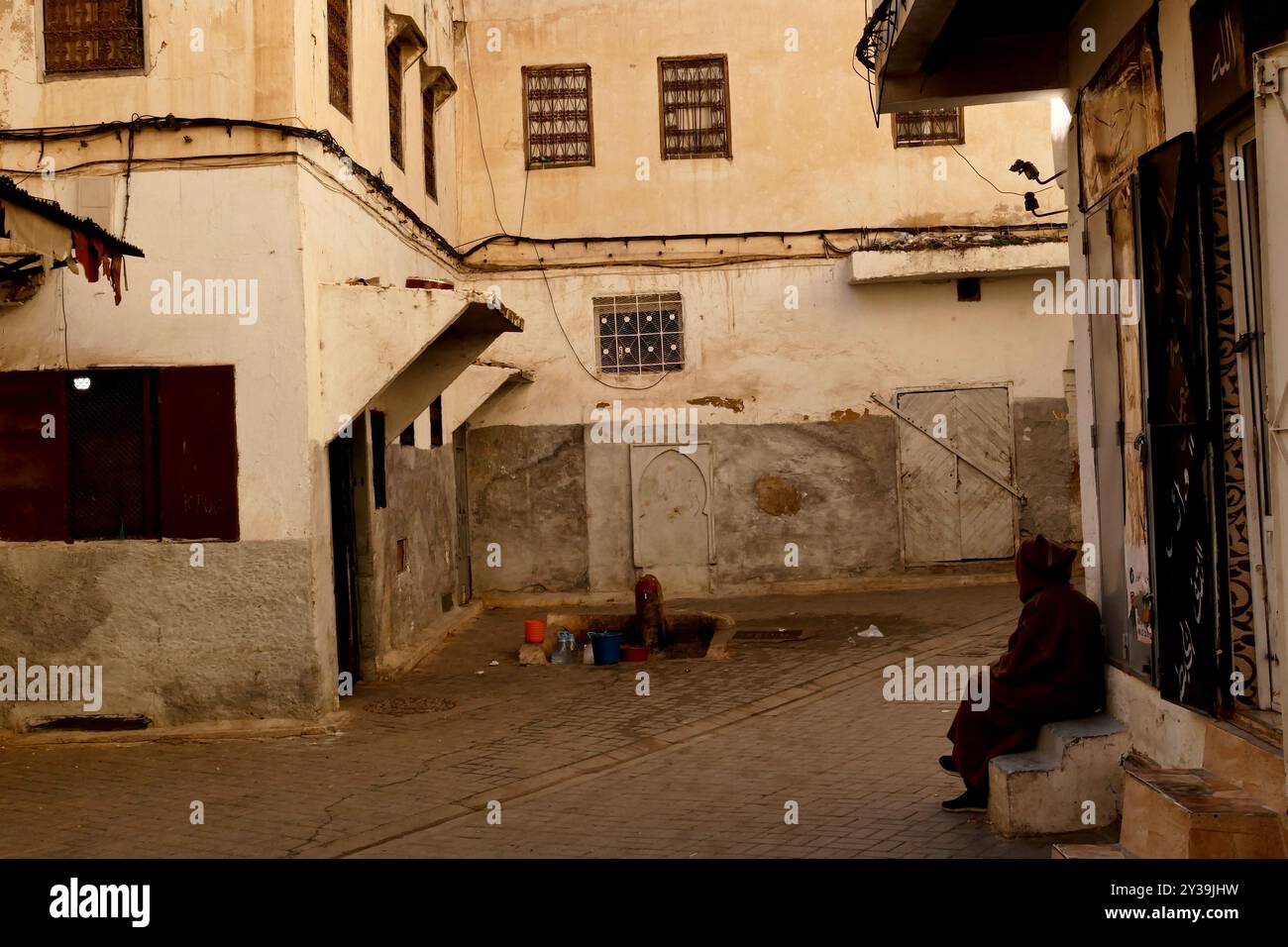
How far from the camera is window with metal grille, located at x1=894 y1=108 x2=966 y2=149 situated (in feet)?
57.3

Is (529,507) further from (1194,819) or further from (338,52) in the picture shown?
(1194,819)

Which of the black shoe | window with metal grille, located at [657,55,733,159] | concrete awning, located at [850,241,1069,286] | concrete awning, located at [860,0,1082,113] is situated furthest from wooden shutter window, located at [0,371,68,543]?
concrete awning, located at [850,241,1069,286]

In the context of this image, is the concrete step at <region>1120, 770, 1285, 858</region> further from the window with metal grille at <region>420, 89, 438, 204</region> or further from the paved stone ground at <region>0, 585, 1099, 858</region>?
the window with metal grille at <region>420, 89, 438, 204</region>

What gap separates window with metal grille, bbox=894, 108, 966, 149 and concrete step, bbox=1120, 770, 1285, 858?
13.2m

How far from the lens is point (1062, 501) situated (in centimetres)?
1733

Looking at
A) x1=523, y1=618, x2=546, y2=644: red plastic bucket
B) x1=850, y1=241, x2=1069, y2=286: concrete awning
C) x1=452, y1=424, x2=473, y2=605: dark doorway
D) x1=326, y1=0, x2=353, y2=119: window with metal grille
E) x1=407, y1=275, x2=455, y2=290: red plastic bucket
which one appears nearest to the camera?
x1=407, y1=275, x2=455, y2=290: red plastic bucket

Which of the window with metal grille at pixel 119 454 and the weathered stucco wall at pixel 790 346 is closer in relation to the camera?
the window with metal grille at pixel 119 454

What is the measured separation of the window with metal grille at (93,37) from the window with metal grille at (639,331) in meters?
8.02

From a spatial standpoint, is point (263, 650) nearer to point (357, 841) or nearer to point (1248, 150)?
point (357, 841)

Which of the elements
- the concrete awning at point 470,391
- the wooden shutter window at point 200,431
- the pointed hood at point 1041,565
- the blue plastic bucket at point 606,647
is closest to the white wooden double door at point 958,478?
the concrete awning at point 470,391

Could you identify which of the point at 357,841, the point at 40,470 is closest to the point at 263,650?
the point at 40,470

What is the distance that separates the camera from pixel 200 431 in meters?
10.2

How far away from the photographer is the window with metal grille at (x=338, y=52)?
36.7ft

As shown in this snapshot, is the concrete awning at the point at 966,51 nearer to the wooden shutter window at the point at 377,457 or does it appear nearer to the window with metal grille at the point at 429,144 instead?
the wooden shutter window at the point at 377,457
